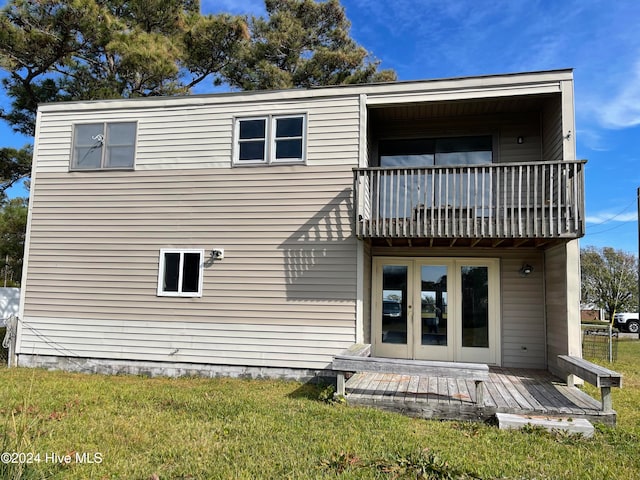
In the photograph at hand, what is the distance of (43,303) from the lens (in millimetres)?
8820

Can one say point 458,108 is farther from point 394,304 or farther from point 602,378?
point 602,378

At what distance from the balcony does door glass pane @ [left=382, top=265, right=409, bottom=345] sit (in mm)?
1491

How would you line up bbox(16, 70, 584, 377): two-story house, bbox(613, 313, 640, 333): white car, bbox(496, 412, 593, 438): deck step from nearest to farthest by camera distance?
1. bbox(496, 412, 593, 438): deck step
2. bbox(16, 70, 584, 377): two-story house
3. bbox(613, 313, 640, 333): white car

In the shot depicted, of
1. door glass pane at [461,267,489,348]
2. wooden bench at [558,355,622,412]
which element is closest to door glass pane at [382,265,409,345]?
door glass pane at [461,267,489,348]

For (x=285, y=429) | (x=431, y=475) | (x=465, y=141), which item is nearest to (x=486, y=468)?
(x=431, y=475)

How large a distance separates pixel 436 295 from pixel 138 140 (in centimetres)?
687

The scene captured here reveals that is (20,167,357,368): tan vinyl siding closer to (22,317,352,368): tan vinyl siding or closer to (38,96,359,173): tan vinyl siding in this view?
(22,317,352,368): tan vinyl siding

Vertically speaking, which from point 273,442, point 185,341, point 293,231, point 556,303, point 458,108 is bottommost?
point 273,442

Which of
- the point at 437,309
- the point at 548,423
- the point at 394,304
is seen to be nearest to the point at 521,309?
the point at 437,309

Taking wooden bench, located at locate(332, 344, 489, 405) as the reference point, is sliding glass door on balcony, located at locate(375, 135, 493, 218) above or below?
above

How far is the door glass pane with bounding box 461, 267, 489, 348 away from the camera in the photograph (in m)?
8.33

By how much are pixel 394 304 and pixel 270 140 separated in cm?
411

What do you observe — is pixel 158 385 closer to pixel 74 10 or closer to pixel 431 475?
pixel 431 475

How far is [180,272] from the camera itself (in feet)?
27.6
